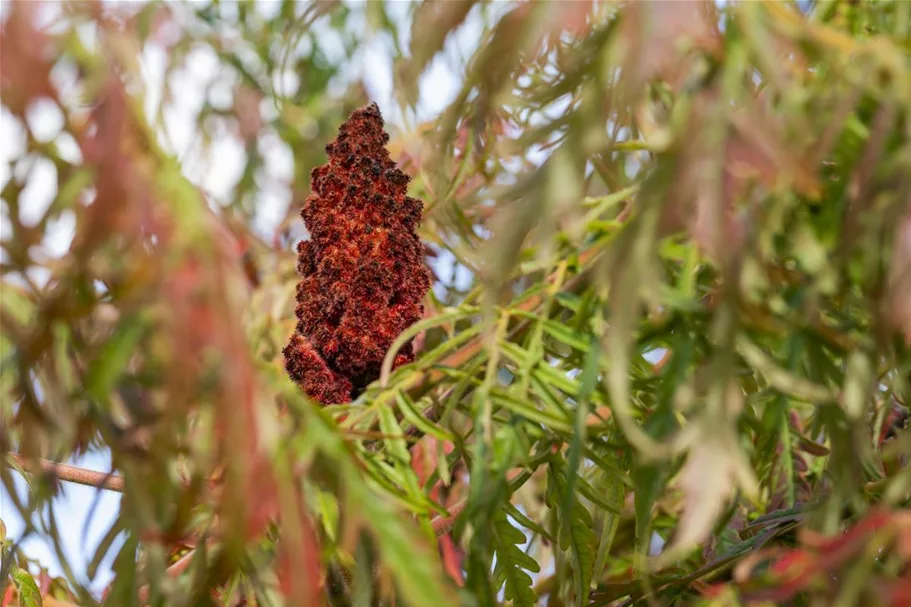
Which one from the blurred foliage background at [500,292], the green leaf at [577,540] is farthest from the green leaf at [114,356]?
the green leaf at [577,540]

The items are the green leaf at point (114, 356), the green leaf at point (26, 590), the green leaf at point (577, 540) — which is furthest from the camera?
the green leaf at point (26, 590)

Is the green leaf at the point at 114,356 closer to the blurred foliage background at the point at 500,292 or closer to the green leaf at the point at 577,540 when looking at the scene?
the blurred foliage background at the point at 500,292

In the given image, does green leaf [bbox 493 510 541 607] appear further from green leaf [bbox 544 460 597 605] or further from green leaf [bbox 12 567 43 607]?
green leaf [bbox 12 567 43 607]

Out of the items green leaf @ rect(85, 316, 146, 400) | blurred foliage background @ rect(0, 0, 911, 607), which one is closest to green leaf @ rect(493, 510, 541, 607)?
blurred foliage background @ rect(0, 0, 911, 607)

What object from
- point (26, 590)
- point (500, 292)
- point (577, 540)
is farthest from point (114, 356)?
point (26, 590)

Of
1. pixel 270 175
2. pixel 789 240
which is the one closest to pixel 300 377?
pixel 789 240

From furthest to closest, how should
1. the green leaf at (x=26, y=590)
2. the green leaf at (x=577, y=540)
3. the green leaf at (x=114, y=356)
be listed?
the green leaf at (x=26, y=590) → the green leaf at (x=577, y=540) → the green leaf at (x=114, y=356)

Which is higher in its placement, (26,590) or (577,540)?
(26,590)

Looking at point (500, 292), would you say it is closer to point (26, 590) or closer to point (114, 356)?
point (114, 356)
